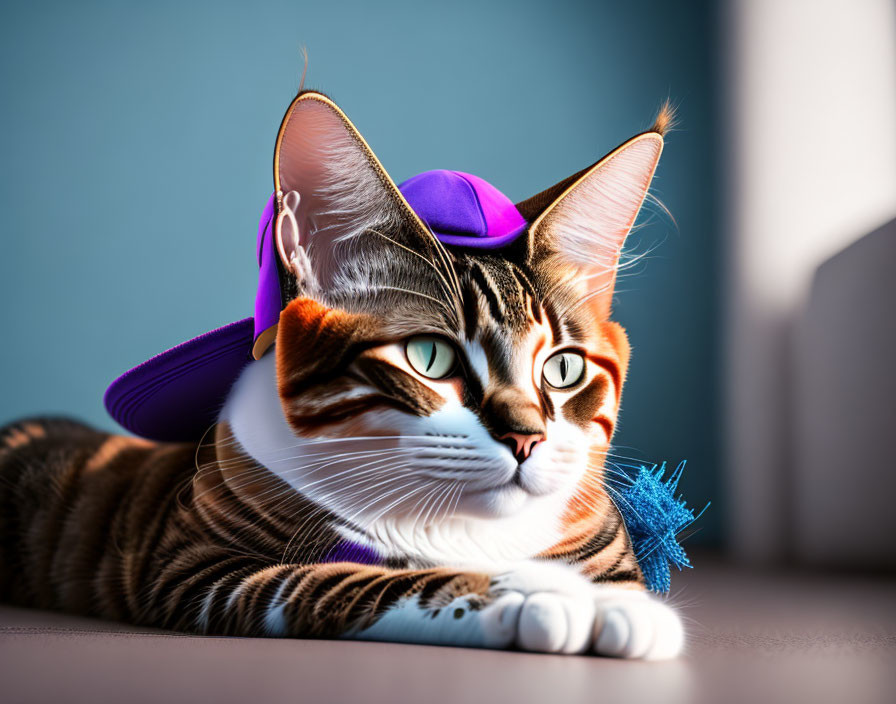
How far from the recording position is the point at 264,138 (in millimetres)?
1814

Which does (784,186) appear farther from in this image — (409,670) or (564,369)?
(409,670)

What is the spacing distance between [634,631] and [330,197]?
46cm

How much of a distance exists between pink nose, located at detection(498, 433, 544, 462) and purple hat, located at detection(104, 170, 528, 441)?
0.20 m

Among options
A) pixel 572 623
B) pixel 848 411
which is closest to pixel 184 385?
pixel 572 623

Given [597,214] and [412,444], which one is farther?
[597,214]

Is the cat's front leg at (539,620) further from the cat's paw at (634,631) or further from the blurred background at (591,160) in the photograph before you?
the blurred background at (591,160)

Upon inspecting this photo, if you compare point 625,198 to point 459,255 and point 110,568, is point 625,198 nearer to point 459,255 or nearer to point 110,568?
point 459,255

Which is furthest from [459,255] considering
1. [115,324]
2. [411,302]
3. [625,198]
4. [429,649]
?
[115,324]

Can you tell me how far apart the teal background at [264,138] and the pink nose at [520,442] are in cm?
107

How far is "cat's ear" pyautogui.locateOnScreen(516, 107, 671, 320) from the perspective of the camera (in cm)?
79

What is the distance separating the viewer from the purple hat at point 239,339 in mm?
772

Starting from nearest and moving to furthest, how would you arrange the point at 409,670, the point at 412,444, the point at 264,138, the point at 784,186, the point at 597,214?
the point at 409,670 → the point at 412,444 → the point at 597,214 → the point at 784,186 → the point at 264,138

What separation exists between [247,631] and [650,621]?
34 cm

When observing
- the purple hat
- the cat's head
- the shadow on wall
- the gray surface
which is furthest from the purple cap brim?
the shadow on wall
